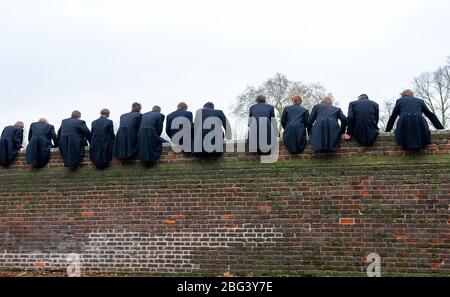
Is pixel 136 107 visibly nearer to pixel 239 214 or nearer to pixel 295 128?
pixel 239 214

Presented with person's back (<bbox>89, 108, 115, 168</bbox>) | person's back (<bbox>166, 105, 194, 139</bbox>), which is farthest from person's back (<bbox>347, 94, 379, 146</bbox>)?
person's back (<bbox>89, 108, 115, 168</bbox>)

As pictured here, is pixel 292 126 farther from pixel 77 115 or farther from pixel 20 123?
pixel 20 123

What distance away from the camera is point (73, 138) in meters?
9.45

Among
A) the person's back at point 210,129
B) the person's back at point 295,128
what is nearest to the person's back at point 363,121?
the person's back at point 295,128

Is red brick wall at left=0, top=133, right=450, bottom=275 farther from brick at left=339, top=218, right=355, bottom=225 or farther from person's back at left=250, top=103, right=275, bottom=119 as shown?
person's back at left=250, top=103, right=275, bottom=119

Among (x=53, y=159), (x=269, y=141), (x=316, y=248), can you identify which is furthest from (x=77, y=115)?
(x=316, y=248)

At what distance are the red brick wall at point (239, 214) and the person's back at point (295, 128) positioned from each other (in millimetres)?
191

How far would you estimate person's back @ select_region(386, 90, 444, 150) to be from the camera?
7.75m

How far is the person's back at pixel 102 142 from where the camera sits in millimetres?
9305

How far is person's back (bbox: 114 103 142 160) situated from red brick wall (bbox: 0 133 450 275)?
0.26m

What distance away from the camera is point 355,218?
8.01 meters

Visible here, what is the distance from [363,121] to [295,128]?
1.07 meters

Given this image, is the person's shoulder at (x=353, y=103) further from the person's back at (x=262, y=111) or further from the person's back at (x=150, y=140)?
the person's back at (x=150, y=140)

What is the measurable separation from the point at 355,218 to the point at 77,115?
533 centimetres
